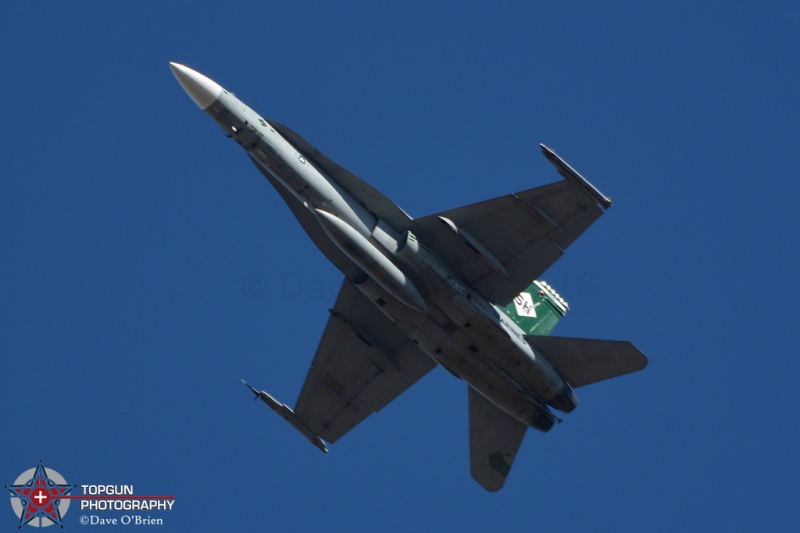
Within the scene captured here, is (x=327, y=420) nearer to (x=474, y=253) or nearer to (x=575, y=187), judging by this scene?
(x=474, y=253)

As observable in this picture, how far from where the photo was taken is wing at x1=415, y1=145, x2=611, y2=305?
23.5 meters

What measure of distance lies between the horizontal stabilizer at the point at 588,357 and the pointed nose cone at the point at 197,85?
8635 mm

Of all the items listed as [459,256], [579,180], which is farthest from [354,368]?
[579,180]

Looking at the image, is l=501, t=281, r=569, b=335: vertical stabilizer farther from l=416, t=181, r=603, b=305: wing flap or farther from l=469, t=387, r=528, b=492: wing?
l=416, t=181, r=603, b=305: wing flap

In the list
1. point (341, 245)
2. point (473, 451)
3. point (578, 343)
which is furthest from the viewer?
point (473, 451)

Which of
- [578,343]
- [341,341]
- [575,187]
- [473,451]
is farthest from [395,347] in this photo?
[575,187]

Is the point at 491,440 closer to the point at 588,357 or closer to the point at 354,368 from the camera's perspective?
the point at 588,357

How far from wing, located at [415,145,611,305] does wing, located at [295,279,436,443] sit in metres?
3.17

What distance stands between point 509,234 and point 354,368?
589 centimetres

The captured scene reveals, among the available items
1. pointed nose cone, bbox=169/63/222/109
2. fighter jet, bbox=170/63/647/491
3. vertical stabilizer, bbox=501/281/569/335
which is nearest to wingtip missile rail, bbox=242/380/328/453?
fighter jet, bbox=170/63/647/491

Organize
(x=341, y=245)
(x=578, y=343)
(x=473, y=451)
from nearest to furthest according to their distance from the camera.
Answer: (x=341, y=245) → (x=578, y=343) → (x=473, y=451)

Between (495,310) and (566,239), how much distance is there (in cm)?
220

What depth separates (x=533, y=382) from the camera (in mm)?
24453

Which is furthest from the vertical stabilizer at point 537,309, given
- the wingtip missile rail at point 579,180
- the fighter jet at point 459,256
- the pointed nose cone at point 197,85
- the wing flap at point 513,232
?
the pointed nose cone at point 197,85
